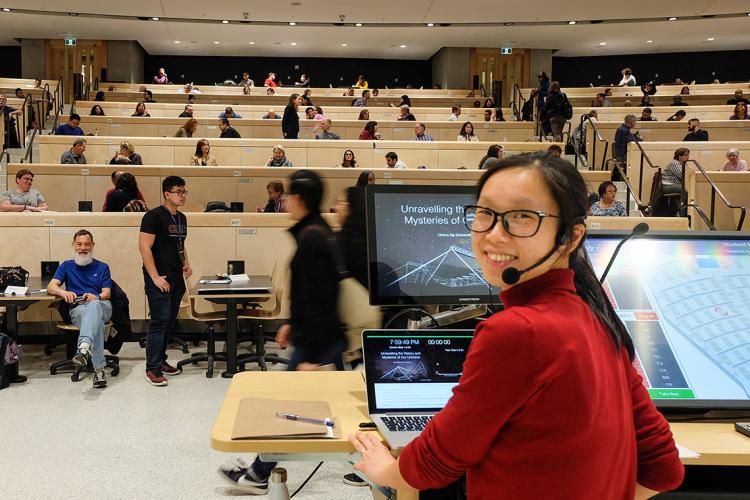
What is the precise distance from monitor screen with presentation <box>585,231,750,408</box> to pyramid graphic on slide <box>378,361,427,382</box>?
0.59m

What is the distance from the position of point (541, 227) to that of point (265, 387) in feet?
4.11

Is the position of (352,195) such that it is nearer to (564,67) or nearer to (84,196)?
(84,196)

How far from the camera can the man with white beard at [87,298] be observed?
585 cm

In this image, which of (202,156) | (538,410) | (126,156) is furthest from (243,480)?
(126,156)

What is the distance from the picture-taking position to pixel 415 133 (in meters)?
13.7

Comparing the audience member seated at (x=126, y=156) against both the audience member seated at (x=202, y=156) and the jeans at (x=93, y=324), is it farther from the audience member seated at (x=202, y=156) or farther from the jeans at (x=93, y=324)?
the jeans at (x=93, y=324)

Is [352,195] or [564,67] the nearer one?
[352,195]

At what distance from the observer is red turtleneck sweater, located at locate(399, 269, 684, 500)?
3.82ft

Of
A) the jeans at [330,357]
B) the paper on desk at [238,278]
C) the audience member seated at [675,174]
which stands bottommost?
the jeans at [330,357]

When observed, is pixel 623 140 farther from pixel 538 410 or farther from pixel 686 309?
pixel 538 410

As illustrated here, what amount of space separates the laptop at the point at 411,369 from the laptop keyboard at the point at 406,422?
0.01 m

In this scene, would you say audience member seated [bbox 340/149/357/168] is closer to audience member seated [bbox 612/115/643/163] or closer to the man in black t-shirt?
audience member seated [bbox 612/115/643/163]

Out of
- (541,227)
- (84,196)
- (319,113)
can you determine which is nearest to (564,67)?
(319,113)

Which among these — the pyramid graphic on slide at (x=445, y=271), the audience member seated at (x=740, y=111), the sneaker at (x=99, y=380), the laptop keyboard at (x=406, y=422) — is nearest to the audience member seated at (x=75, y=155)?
the sneaker at (x=99, y=380)
